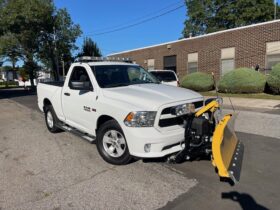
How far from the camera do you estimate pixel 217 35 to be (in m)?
22.4

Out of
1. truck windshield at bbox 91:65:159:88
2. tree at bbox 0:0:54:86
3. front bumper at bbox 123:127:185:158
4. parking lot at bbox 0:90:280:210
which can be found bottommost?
parking lot at bbox 0:90:280:210

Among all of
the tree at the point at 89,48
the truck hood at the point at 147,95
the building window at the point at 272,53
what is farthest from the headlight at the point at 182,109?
the tree at the point at 89,48

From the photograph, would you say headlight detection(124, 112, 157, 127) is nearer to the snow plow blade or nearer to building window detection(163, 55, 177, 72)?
the snow plow blade

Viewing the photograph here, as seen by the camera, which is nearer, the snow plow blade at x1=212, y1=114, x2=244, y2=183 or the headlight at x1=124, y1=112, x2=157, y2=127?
the snow plow blade at x1=212, y1=114, x2=244, y2=183

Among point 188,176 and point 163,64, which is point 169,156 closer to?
point 188,176

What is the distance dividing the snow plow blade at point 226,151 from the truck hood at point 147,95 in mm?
825

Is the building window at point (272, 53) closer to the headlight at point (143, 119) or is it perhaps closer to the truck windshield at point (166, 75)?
the truck windshield at point (166, 75)

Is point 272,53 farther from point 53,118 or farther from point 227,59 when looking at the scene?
point 53,118

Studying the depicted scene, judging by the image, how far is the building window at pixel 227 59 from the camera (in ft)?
70.3

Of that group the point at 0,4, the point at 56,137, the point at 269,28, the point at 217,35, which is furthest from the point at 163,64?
the point at 56,137

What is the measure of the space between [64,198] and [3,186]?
113cm

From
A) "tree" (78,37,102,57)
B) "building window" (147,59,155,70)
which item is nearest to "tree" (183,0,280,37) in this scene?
"tree" (78,37,102,57)

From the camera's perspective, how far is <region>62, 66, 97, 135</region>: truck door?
18.2 ft

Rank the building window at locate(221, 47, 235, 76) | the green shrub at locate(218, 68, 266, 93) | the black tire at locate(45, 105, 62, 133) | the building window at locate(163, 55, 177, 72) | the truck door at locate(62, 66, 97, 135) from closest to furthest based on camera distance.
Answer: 1. the truck door at locate(62, 66, 97, 135)
2. the black tire at locate(45, 105, 62, 133)
3. the green shrub at locate(218, 68, 266, 93)
4. the building window at locate(221, 47, 235, 76)
5. the building window at locate(163, 55, 177, 72)
